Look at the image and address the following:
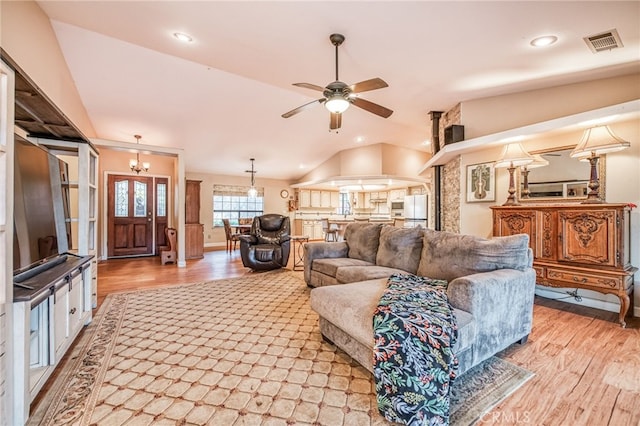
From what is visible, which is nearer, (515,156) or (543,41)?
(543,41)

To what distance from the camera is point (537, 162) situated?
11.3 ft

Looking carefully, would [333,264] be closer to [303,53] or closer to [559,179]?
[303,53]

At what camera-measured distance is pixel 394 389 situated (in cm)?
145

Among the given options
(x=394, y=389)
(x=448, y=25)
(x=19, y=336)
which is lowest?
(x=394, y=389)

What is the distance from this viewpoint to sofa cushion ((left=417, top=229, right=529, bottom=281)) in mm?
2213

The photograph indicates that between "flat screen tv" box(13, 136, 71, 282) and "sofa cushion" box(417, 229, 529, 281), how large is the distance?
10.0 ft

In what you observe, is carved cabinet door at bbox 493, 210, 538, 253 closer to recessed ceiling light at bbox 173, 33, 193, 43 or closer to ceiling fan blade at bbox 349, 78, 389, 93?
ceiling fan blade at bbox 349, 78, 389, 93

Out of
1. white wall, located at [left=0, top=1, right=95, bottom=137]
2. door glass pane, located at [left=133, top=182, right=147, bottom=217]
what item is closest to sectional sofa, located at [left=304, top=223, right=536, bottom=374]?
white wall, located at [left=0, top=1, right=95, bottom=137]

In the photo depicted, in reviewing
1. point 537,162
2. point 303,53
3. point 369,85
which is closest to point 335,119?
point 369,85

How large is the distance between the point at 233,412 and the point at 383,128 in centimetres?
648

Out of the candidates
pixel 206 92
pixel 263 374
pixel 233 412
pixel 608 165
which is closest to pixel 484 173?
pixel 608 165

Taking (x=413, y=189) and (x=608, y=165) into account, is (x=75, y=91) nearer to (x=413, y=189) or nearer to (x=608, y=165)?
(x=608, y=165)

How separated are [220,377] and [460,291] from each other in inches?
66.4

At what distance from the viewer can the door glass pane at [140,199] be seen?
6984 mm
